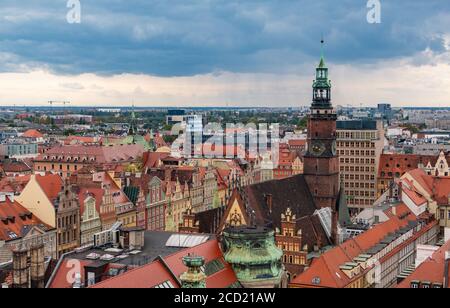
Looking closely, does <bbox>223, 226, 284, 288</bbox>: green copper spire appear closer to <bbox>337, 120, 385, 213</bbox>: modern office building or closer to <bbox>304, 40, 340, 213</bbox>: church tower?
<bbox>304, 40, 340, 213</bbox>: church tower

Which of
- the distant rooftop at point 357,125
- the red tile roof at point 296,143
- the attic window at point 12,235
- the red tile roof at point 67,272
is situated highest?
the distant rooftop at point 357,125

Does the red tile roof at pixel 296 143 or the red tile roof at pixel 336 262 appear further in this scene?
the red tile roof at pixel 296 143

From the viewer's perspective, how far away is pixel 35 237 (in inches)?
2456

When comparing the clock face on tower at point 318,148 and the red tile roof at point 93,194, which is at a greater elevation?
the clock face on tower at point 318,148

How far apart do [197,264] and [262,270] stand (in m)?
12.3

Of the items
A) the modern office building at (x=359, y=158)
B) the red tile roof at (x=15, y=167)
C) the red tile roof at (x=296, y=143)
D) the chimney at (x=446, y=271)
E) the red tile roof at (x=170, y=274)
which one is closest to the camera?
the red tile roof at (x=170, y=274)

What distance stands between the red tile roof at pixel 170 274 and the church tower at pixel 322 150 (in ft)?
112

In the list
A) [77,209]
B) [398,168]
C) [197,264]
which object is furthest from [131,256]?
[398,168]

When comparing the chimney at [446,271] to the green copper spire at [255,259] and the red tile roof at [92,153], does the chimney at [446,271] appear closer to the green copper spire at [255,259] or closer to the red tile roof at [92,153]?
the green copper spire at [255,259]

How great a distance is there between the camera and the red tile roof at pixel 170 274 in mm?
32969

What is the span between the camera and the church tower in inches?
3054

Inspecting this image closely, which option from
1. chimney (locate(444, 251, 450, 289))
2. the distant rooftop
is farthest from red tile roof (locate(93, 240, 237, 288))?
the distant rooftop

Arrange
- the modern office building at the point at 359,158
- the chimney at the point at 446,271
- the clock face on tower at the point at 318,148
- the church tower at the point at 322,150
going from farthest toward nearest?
the modern office building at the point at 359,158 < the clock face on tower at the point at 318,148 < the church tower at the point at 322,150 < the chimney at the point at 446,271

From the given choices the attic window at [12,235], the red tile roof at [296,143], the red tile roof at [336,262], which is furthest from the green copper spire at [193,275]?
the red tile roof at [296,143]
